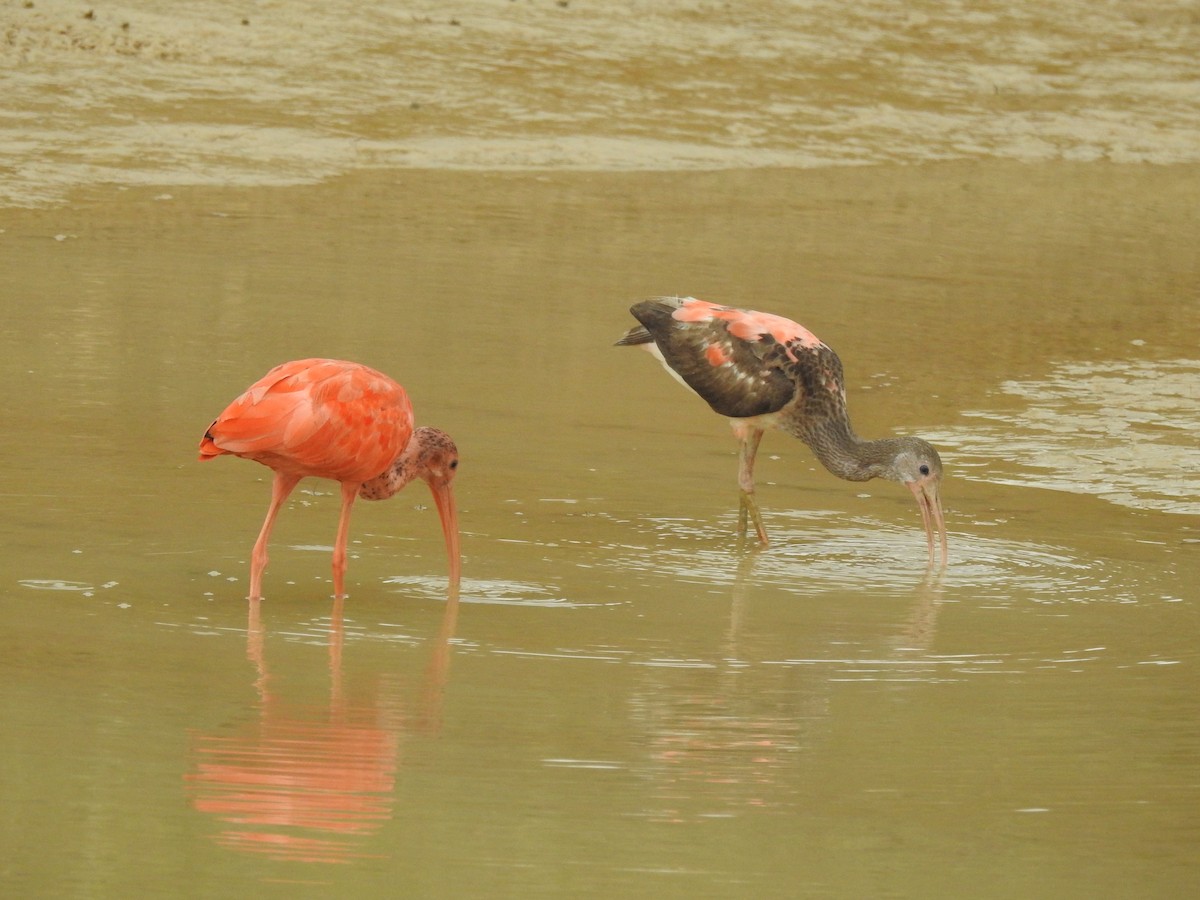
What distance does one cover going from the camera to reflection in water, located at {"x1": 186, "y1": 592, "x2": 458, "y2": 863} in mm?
4652

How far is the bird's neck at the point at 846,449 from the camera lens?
8.76 metres

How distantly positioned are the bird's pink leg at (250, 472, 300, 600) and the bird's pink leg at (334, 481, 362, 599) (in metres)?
0.17

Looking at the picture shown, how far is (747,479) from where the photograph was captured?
8.89 metres

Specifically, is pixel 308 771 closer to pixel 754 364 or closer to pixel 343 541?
pixel 343 541

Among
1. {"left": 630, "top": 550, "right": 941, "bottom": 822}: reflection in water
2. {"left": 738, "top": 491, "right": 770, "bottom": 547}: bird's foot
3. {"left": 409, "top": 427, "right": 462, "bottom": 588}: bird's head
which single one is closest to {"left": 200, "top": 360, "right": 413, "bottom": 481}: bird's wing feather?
{"left": 409, "top": 427, "right": 462, "bottom": 588}: bird's head

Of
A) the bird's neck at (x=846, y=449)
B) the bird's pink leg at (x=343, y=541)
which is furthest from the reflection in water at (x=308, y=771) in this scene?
the bird's neck at (x=846, y=449)

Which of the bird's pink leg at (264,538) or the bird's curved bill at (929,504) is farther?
the bird's curved bill at (929,504)

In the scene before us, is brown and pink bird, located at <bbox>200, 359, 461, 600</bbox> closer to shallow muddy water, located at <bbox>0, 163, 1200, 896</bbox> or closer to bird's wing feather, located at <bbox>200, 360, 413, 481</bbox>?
bird's wing feather, located at <bbox>200, 360, 413, 481</bbox>

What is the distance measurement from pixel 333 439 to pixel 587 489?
1987 millimetres

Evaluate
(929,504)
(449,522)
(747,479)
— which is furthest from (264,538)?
(929,504)

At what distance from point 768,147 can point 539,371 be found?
7.19 metres

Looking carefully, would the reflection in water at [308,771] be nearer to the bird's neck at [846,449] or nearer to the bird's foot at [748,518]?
the bird's foot at [748,518]

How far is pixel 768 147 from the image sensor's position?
17.8 metres

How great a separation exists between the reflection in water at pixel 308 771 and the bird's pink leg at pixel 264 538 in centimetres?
85
